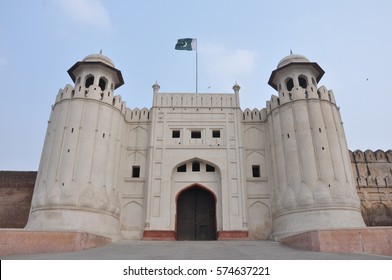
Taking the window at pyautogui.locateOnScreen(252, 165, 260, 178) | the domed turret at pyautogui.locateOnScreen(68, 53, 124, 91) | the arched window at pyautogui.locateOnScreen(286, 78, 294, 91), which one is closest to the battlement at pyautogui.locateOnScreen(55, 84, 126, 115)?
the domed turret at pyautogui.locateOnScreen(68, 53, 124, 91)

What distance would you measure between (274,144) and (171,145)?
6331 millimetres

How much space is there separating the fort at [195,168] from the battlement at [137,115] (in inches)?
2.6

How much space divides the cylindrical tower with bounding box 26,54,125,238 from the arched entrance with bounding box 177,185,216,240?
3727 millimetres

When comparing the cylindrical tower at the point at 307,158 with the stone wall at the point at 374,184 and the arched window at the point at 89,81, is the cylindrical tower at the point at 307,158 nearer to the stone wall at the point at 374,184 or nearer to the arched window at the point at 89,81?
the stone wall at the point at 374,184

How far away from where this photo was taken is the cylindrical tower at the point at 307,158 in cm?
1599

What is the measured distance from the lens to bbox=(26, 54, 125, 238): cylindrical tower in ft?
51.4

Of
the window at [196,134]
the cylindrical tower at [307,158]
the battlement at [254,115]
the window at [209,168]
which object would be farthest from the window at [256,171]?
the window at [196,134]

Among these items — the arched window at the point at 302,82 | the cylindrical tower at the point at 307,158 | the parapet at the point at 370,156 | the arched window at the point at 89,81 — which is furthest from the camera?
the parapet at the point at 370,156

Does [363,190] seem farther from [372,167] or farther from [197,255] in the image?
[197,255]

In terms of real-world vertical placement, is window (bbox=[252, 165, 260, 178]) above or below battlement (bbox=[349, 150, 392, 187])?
below

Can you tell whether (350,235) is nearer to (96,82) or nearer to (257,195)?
(257,195)

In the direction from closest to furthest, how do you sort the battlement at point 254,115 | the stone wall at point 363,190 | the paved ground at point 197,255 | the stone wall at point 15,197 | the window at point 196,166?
the paved ground at point 197,255
the stone wall at point 15,197
the stone wall at point 363,190
the window at point 196,166
the battlement at point 254,115

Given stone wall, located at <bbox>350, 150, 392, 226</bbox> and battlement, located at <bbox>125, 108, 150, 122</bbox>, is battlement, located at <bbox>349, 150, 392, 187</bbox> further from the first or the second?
battlement, located at <bbox>125, 108, 150, 122</bbox>

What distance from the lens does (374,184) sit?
21.6 metres
